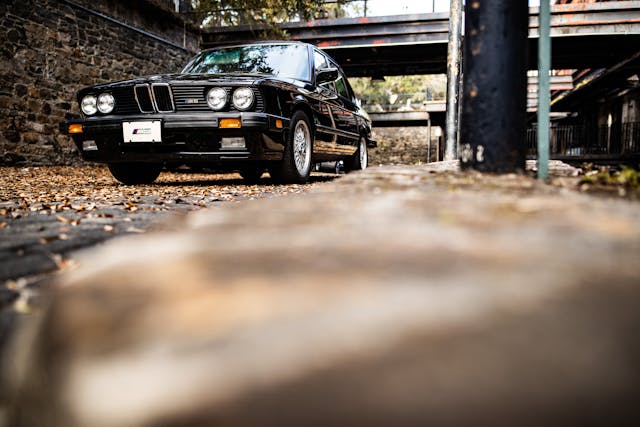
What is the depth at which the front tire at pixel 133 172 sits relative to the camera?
590 cm

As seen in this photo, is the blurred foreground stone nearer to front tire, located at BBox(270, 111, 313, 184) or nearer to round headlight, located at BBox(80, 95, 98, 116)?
front tire, located at BBox(270, 111, 313, 184)

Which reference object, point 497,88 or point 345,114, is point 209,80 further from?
point 497,88

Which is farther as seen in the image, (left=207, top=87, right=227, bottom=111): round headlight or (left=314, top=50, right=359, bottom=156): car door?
(left=314, top=50, right=359, bottom=156): car door

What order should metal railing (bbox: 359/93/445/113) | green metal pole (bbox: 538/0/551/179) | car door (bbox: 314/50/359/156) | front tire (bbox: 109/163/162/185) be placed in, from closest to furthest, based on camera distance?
green metal pole (bbox: 538/0/551/179), front tire (bbox: 109/163/162/185), car door (bbox: 314/50/359/156), metal railing (bbox: 359/93/445/113)

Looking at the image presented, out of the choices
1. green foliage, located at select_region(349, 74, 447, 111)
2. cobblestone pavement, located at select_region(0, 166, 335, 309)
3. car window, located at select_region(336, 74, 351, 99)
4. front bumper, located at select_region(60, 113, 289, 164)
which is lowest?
cobblestone pavement, located at select_region(0, 166, 335, 309)

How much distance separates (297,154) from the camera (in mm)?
5777

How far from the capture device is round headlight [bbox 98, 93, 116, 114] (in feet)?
17.6

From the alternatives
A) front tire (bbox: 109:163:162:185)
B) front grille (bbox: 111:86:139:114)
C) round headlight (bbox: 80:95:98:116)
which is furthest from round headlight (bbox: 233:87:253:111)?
front tire (bbox: 109:163:162:185)

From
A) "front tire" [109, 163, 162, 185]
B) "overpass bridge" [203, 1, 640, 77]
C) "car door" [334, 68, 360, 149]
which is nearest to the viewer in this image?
"front tire" [109, 163, 162, 185]

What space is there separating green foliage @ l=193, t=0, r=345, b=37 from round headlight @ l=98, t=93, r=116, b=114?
27.5 ft

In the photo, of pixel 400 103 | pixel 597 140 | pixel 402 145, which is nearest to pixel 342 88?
pixel 597 140

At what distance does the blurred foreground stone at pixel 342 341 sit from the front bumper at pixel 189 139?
4.41m

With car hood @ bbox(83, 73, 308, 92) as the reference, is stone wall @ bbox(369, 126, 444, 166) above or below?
below

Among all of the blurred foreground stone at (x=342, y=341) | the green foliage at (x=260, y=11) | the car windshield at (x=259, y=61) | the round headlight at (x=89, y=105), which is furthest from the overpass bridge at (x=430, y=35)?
the blurred foreground stone at (x=342, y=341)
